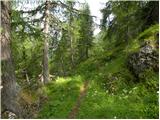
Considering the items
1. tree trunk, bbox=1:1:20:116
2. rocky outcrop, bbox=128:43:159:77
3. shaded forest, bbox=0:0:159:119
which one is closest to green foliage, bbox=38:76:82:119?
shaded forest, bbox=0:0:159:119

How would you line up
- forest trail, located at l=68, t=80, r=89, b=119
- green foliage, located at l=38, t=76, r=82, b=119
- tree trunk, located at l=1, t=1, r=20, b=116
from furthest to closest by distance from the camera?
1. green foliage, located at l=38, t=76, r=82, b=119
2. forest trail, located at l=68, t=80, r=89, b=119
3. tree trunk, located at l=1, t=1, r=20, b=116

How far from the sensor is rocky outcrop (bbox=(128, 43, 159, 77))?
15578 millimetres

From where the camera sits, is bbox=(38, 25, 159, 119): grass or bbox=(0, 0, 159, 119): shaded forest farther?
bbox=(38, 25, 159, 119): grass

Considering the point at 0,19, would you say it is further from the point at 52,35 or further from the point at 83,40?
the point at 83,40

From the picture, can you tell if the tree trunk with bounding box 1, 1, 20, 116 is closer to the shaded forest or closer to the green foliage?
the shaded forest

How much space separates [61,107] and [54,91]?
3.81 m

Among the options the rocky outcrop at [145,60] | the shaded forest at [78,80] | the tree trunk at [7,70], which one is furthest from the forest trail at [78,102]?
the tree trunk at [7,70]

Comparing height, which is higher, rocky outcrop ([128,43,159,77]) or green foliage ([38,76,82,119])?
rocky outcrop ([128,43,159,77])

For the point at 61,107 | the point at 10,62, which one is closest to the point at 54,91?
the point at 61,107

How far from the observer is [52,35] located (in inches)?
853

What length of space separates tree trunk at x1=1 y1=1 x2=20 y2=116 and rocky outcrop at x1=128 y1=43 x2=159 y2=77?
24.9ft

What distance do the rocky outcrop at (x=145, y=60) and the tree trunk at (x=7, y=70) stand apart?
24.9ft

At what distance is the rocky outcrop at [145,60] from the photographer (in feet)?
51.1

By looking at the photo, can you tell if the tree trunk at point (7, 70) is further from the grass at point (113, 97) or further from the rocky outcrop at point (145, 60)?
the rocky outcrop at point (145, 60)
